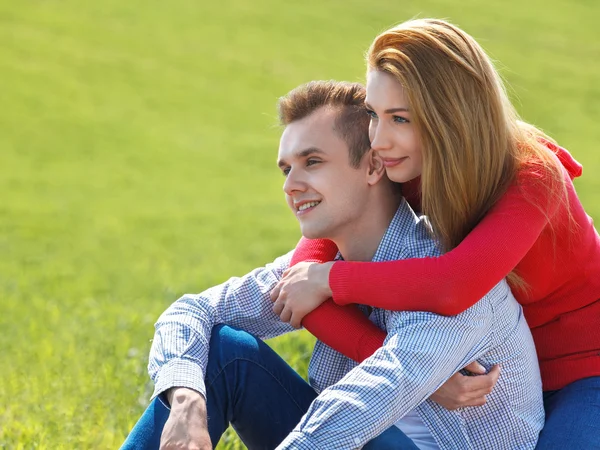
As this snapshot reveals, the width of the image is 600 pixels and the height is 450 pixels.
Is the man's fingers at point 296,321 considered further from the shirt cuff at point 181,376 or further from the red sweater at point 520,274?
the shirt cuff at point 181,376

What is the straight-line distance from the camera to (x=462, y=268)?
123 inches

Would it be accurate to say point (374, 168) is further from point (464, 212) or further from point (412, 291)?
point (412, 291)

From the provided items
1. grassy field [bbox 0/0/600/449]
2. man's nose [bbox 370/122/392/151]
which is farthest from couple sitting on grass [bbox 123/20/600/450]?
→ grassy field [bbox 0/0/600/449]

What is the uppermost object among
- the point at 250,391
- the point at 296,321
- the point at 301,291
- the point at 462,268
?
the point at 462,268

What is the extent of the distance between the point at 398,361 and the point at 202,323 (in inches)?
36.4

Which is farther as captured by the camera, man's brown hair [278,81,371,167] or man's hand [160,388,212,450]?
man's brown hair [278,81,371,167]

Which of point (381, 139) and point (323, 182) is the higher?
point (381, 139)

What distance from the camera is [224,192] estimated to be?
1731 cm

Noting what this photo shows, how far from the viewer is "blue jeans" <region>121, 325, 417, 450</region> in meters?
3.47

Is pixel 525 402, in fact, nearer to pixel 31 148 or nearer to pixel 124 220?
pixel 124 220

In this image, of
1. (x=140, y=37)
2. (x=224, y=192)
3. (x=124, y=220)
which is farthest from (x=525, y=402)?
(x=140, y=37)

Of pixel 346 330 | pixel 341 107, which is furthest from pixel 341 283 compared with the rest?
pixel 341 107

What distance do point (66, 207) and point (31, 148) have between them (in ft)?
13.0

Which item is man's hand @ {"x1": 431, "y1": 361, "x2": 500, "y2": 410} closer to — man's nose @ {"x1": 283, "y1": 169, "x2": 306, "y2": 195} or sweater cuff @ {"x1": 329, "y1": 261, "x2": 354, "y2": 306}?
sweater cuff @ {"x1": 329, "y1": 261, "x2": 354, "y2": 306}
